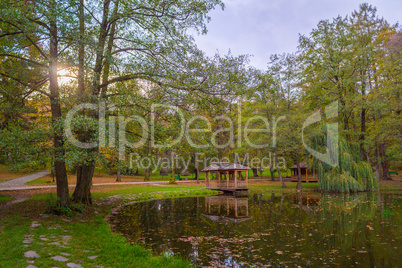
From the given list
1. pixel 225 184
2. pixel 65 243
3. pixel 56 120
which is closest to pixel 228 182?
pixel 225 184

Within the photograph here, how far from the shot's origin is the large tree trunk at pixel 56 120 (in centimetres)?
761

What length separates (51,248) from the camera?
5.27 meters

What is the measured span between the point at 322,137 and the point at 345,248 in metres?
17.7

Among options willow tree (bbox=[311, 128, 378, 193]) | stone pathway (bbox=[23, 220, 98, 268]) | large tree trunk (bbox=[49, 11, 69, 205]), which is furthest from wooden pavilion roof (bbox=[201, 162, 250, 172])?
stone pathway (bbox=[23, 220, 98, 268])

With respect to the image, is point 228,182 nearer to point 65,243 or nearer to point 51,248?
point 65,243

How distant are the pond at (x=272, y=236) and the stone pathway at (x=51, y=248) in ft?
6.13

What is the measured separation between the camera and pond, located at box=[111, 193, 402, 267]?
5.72m

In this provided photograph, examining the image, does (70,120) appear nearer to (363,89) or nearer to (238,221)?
(238,221)

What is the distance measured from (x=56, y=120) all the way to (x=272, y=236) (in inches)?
285

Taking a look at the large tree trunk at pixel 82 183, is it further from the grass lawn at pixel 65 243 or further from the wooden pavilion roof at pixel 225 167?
the wooden pavilion roof at pixel 225 167

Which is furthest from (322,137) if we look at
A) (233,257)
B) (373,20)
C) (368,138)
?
(233,257)

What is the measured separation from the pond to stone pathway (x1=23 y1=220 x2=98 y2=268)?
1868mm

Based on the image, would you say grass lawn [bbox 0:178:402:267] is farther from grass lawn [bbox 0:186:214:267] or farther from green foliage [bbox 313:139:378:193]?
green foliage [bbox 313:139:378:193]

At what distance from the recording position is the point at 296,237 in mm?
7543
